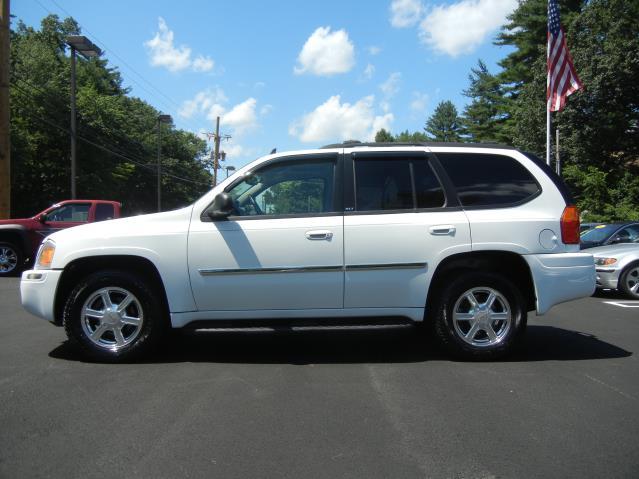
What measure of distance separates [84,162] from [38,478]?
3714 centimetres

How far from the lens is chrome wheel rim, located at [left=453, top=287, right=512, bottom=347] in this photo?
5.26m

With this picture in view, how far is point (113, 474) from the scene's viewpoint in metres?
3.04

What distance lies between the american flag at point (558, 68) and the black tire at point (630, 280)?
402 inches

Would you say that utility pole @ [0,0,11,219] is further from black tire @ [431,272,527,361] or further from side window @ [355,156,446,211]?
black tire @ [431,272,527,361]

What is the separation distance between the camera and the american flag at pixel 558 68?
18859 millimetres

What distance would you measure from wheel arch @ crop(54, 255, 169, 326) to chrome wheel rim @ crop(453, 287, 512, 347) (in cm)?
272

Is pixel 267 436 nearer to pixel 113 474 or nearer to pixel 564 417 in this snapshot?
pixel 113 474

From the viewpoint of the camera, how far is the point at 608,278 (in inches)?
406

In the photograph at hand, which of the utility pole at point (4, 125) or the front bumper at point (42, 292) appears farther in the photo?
the utility pole at point (4, 125)

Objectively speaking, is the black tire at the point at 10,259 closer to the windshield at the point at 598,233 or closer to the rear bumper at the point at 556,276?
the rear bumper at the point at 556,276

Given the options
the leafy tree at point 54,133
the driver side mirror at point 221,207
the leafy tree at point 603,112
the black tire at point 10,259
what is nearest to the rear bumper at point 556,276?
the driver side mirror at point 221,207

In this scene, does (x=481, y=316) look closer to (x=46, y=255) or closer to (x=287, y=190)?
(x=287, y=190)

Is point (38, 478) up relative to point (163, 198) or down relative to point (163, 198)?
down

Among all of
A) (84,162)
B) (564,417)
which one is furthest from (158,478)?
(84,162)
